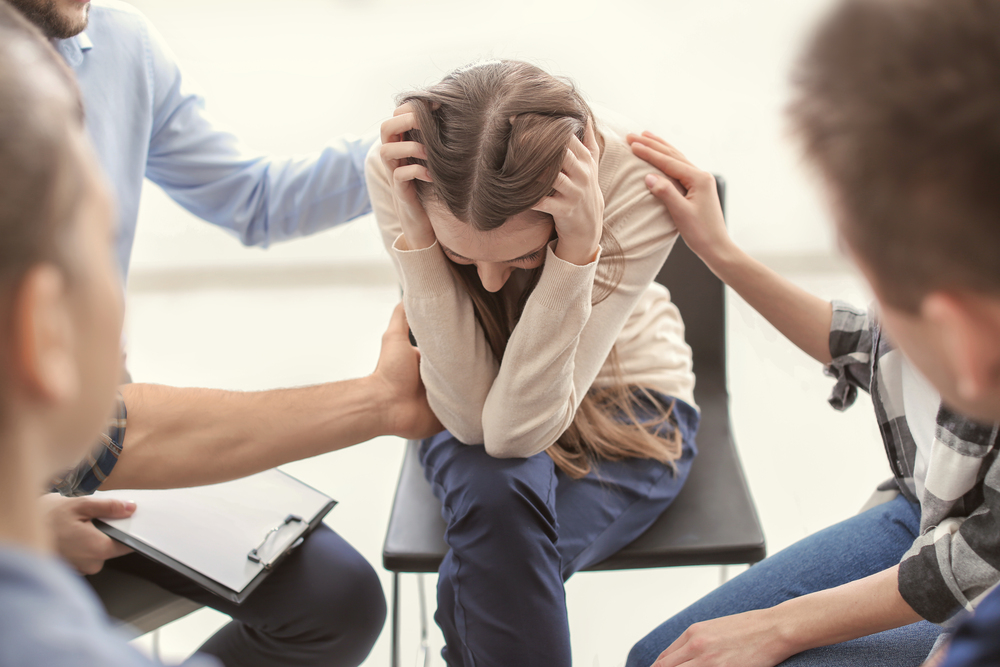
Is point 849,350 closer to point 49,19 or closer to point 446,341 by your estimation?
point 446,341

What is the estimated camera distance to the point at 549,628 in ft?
3.08

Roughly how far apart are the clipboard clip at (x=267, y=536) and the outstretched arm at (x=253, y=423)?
4.9 inches

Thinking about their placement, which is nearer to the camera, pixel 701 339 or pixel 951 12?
pixel 951 12

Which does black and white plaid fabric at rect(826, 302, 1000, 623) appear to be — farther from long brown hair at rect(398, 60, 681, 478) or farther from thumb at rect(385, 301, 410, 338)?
thumb at rect(385, 301, 410, 338)

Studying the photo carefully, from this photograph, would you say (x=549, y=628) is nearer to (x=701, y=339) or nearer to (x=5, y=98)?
(x=701, y=339)

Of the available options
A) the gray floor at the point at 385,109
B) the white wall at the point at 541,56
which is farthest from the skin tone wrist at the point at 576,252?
the white wall at the point at 541,56

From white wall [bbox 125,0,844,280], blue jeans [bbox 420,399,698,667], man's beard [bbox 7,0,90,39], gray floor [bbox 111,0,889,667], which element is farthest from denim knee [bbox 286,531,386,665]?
white wall [bbox 125,0,844,280]

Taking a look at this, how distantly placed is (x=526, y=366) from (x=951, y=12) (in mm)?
649

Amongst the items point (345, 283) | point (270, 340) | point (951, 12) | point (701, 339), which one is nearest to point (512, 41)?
point (345, 283)

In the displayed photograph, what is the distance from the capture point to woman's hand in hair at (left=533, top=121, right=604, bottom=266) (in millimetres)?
854

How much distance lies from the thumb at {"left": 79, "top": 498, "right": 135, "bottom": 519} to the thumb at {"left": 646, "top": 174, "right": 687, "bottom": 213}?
0.84m

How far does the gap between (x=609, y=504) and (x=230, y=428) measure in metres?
0.53

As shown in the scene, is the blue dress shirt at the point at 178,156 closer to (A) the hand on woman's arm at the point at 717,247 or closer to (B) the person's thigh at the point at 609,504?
(A) the hand on woman's arm at the point at 717,247

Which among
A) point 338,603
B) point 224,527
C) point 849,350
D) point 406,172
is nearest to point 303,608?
point 338,603
